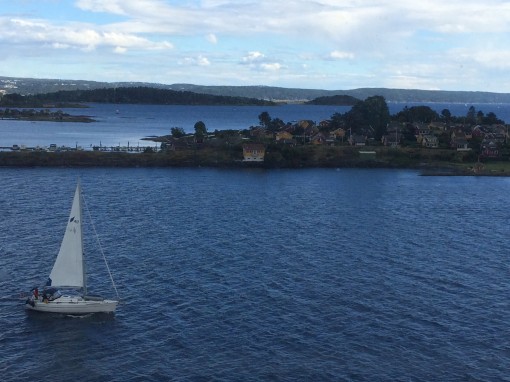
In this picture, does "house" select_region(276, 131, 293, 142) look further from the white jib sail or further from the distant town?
the white jib sail

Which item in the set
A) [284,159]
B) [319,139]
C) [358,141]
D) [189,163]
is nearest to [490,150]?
[358,141]

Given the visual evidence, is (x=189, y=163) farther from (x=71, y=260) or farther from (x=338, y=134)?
(x=71, y=260)

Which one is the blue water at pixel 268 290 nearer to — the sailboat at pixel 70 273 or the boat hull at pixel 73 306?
the boat hull at pixel 73 306

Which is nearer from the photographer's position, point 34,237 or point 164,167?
point 34,237

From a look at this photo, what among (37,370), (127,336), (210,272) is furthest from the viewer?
(210,272)

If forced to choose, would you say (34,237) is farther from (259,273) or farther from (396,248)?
(396,248)

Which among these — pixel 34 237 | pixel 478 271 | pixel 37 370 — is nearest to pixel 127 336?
pixel 37 370
